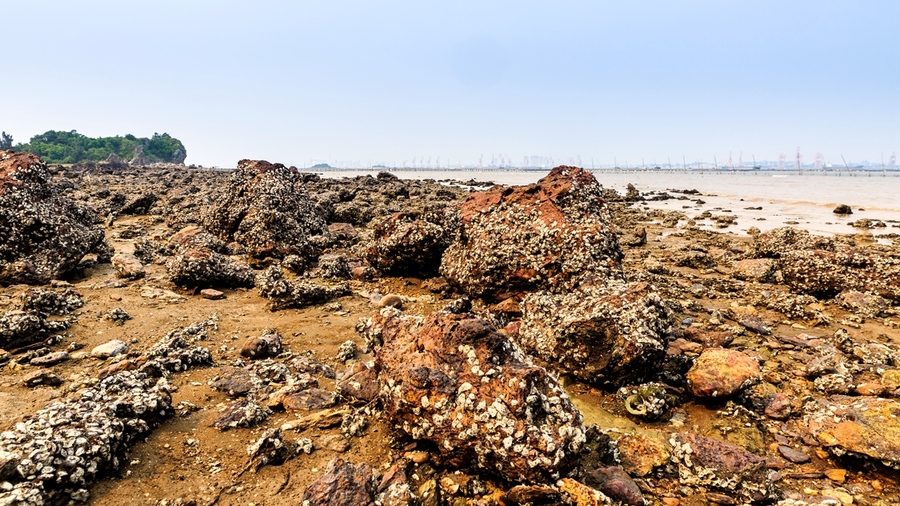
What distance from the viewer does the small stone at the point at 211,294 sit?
821cm

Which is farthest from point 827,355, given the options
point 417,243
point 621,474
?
point 417,243

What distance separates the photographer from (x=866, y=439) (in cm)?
409

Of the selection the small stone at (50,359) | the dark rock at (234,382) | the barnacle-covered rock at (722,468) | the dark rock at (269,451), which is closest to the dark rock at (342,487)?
the dark rock at (269,451)

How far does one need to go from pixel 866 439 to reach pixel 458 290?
593cm

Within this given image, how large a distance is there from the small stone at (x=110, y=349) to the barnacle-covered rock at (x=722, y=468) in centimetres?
661

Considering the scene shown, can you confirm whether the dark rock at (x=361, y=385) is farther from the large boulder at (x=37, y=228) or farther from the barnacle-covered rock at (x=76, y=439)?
the large boulder at (x=37, y=228)

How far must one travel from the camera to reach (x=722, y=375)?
17.0 ft

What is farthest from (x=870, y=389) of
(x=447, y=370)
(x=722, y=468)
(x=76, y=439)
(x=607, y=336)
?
(x=76, y=439)

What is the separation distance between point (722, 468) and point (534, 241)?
14.4ft

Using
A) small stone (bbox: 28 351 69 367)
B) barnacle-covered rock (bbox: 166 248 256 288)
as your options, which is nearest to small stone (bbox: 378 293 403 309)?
barnacle-covered rock (bbox: 166 248 256 288)

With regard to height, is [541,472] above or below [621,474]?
above

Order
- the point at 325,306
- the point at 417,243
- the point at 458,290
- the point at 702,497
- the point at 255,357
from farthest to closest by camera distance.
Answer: the point at 417,243, the point at 458,290, the point at 325,306, the point at 255,357, the point at 702,497

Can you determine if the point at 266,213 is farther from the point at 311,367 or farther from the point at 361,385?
the point at 361,385

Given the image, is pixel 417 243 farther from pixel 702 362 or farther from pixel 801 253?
pixel 801 253
